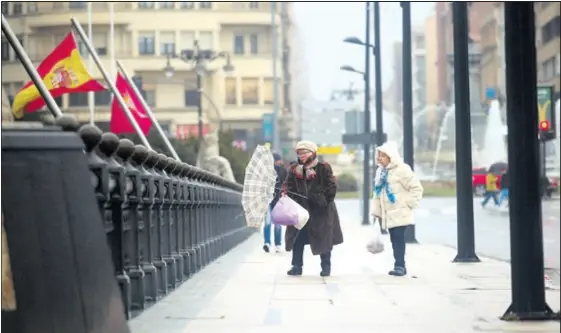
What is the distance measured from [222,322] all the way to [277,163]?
37.7ft

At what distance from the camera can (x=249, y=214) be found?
17172 mm

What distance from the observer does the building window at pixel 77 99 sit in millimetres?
41537

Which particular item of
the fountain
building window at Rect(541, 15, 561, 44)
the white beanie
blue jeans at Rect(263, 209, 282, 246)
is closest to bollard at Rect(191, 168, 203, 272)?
the white beanie

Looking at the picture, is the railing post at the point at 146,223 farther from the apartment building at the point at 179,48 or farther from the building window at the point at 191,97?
the building window at the point at 191,97

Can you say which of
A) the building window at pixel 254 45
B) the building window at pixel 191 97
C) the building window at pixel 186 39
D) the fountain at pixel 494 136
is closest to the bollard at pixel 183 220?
the fountain at pixel 494 136

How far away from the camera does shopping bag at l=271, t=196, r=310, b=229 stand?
14.8m

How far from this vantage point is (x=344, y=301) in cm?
1166

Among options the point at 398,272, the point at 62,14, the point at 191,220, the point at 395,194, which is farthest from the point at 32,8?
the point at 398,272

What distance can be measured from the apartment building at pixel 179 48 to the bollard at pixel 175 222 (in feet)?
30.3

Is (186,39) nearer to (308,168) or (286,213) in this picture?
(308,168)

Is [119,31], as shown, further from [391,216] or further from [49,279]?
[49,279]

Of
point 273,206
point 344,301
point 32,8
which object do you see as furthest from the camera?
point 32,8

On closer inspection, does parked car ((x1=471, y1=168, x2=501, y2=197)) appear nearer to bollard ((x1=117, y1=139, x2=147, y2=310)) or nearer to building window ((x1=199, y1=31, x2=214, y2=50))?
building window ((x1=199, y1=31, x2=214, y2=50))

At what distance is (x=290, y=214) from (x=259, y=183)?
9.29 feet
